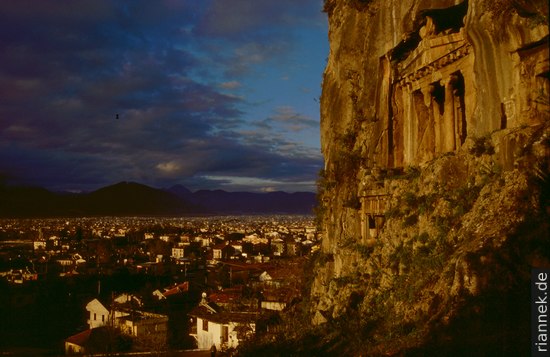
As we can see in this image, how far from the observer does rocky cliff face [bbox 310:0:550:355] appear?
36.5ft

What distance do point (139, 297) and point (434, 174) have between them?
37.2m

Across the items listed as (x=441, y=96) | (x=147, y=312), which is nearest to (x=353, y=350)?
(x=441, y=96)

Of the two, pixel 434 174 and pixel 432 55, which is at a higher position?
pixel 432 55

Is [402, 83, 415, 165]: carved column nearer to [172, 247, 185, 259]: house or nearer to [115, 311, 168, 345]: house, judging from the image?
[115, 311, 168, 345]: house

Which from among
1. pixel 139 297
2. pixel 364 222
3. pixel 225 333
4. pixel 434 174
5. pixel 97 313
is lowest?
pixel 97 313

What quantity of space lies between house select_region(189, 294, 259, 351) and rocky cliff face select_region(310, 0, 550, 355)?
8121 mm

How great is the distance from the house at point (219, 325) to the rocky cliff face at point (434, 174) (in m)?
8.12

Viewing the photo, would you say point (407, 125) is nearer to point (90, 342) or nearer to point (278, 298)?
point (278, 298)

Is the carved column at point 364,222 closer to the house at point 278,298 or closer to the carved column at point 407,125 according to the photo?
the carved column at point 407,125

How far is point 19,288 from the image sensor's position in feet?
187

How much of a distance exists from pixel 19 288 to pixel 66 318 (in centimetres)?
852

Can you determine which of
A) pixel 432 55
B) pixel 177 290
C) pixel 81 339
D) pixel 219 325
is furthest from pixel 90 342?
pixel 432 55

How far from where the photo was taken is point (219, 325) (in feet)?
115

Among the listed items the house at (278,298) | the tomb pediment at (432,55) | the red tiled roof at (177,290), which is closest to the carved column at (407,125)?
the tomb pediment at (432,55)
